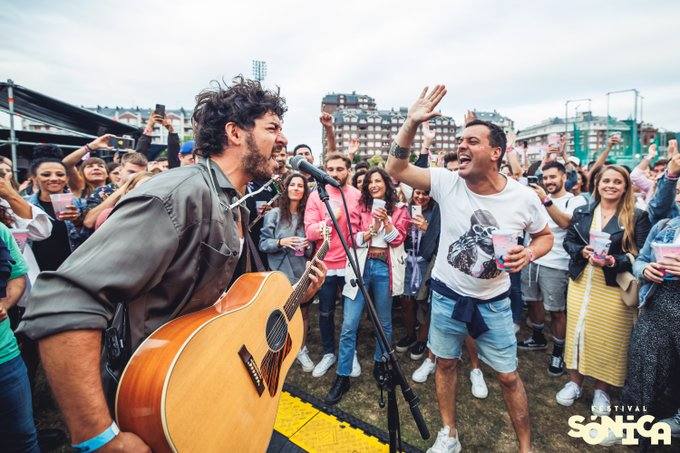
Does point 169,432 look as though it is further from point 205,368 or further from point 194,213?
point 194,213

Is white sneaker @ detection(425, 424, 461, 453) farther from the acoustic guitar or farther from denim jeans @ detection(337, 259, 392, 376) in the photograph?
the acoustic guitar

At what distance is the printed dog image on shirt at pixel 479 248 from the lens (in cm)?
261

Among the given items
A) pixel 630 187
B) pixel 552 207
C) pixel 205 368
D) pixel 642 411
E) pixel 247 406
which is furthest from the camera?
pixel 552 207

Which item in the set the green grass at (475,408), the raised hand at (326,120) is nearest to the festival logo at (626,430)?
the green grass at (475,408)

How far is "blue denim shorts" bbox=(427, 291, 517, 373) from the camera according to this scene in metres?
2.64

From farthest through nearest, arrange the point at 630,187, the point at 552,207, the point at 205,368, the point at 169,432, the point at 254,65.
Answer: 1. the point at 254,65
2. the point at 552,207
3. the point at 630,187
4. the point at 205,368
5. the point at 169,432

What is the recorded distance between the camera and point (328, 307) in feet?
13.4

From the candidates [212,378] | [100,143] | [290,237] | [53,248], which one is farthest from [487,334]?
[100,143]

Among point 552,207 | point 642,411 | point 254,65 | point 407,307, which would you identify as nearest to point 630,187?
point 552,207

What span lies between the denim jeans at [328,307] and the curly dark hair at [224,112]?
8.18 ft

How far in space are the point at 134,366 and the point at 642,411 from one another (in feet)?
13.5

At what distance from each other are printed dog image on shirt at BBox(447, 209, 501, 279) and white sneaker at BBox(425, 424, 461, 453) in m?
1.44

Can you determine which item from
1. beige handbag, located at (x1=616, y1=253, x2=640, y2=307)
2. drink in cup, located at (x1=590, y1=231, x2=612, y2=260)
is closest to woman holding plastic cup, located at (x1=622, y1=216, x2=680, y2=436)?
beige handbag, located at (x1=616, y1=253, x2=640, y2=307)

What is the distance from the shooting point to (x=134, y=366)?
114cm
